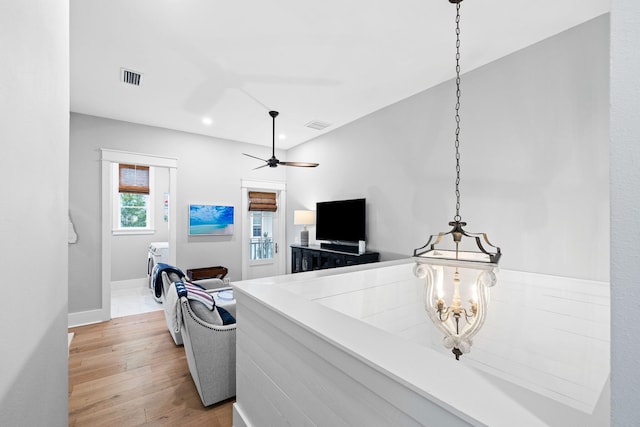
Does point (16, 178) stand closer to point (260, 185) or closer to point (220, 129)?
point (220, 129)

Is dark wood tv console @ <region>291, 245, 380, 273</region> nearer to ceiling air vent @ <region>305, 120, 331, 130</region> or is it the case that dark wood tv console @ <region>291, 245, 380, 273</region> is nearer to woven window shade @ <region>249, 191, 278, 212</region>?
woven window shade @ <region>249, 191, 278, 212</region>

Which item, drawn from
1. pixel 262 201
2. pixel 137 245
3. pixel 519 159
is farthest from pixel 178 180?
pixel 519 159

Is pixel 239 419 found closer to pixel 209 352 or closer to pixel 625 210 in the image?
pixel 209 352

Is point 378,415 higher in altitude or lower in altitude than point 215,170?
lower

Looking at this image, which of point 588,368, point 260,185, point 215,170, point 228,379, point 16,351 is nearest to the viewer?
point 16,351

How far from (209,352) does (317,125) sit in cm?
350

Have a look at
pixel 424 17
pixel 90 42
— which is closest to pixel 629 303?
pixel 424 17

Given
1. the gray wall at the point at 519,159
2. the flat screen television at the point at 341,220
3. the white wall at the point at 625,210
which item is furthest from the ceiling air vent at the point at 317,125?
the white wall at the point at 625,210

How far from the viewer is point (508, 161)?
2637 mm

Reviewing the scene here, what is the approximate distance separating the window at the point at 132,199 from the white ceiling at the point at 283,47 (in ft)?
7.46

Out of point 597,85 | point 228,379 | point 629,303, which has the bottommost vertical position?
A: point 228,379

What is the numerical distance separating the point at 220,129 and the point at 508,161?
4073mm

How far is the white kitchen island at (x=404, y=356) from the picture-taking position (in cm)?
72

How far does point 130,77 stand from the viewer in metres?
3.05
